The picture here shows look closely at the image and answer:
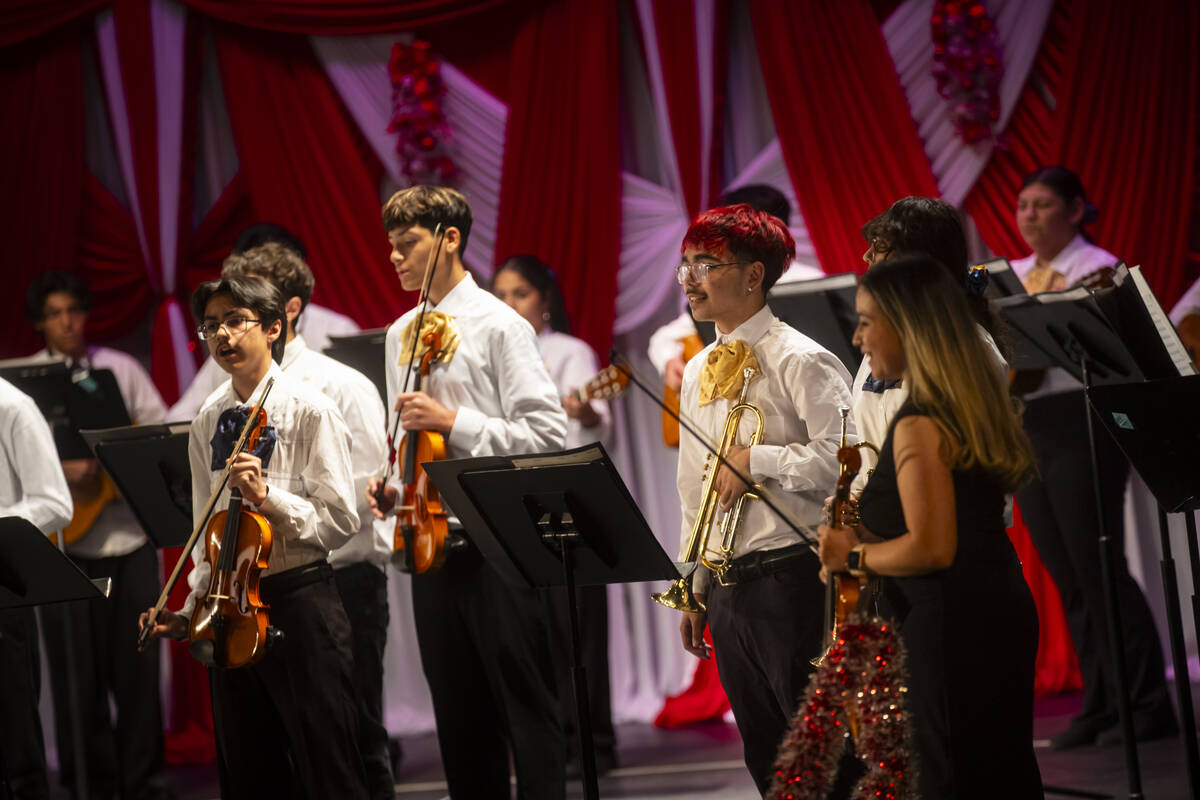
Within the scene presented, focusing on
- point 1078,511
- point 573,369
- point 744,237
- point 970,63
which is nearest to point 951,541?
point 744,237

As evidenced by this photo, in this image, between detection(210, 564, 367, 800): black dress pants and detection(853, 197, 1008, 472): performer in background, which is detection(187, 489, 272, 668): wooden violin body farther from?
detection(853, 197, 1008, 472): performer in background

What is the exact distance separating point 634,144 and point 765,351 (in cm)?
354

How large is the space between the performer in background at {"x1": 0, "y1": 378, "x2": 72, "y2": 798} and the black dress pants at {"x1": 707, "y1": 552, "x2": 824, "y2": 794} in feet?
7.14

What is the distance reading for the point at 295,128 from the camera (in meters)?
6.80

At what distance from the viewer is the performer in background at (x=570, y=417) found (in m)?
5.50

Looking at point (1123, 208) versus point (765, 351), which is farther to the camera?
point (1123, 208)

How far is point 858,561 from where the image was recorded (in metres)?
2.45

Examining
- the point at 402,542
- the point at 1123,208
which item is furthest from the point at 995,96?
the point at 402,542

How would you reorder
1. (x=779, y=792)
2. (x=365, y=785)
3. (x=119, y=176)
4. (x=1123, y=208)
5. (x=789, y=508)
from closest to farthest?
(x=779, y=792), (x=789, y=508), (x=365, y=785), (x=1123, y=208), (x=119, y=176)

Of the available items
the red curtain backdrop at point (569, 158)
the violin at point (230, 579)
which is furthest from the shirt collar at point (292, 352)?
the red curtain backdrop at point (569, 158)

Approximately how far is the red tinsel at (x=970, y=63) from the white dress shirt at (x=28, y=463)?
3.96 metres

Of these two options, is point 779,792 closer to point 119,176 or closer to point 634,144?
point 634,144

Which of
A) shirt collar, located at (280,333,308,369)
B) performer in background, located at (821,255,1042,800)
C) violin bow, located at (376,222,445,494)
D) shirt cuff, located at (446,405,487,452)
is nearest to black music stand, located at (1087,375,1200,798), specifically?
performer in background, located at (821,255,1042,800)

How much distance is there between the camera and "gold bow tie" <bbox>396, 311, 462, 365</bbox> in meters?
3.91
